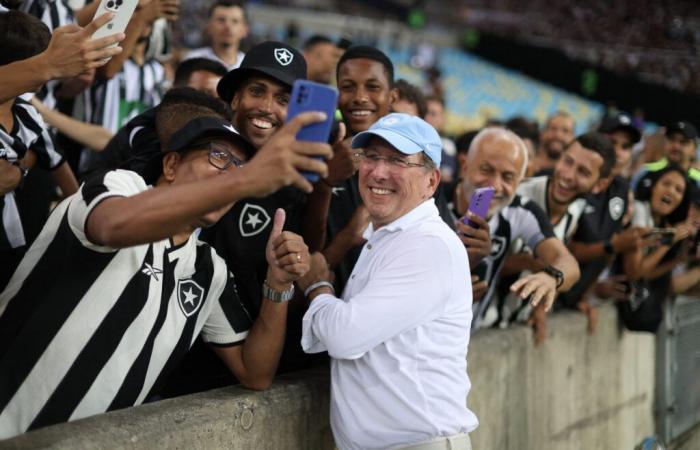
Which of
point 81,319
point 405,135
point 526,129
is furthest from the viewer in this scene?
point 526,129

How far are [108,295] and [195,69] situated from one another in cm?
309

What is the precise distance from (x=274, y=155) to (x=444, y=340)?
138 centimetres

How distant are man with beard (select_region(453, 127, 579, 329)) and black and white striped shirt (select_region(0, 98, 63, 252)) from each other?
7.58 ft

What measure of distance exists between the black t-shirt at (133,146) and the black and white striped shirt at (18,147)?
27 centimetres

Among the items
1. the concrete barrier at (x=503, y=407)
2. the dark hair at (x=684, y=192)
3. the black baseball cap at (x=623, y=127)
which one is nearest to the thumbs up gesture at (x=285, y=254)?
the concrete barrier at (x=503, y=407)

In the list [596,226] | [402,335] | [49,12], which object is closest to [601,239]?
[596,226]

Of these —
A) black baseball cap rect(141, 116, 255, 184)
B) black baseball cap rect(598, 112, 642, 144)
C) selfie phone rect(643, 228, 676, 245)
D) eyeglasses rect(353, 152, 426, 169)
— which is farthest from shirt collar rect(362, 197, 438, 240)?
black baseball cap rect(598, 112, 642, 144)

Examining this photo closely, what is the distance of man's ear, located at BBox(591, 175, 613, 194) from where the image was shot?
690cm

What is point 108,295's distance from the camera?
326cm

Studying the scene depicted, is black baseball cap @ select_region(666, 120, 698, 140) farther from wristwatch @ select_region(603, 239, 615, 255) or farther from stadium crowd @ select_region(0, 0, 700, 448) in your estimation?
stadium crowd @ select_region(0, 0, 700, 448)

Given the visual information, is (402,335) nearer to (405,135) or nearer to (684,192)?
(405,135)

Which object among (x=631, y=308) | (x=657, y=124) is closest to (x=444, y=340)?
(x=631, y=308)

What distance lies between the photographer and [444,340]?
3.71m

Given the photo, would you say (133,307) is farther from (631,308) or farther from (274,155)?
(631,308)
